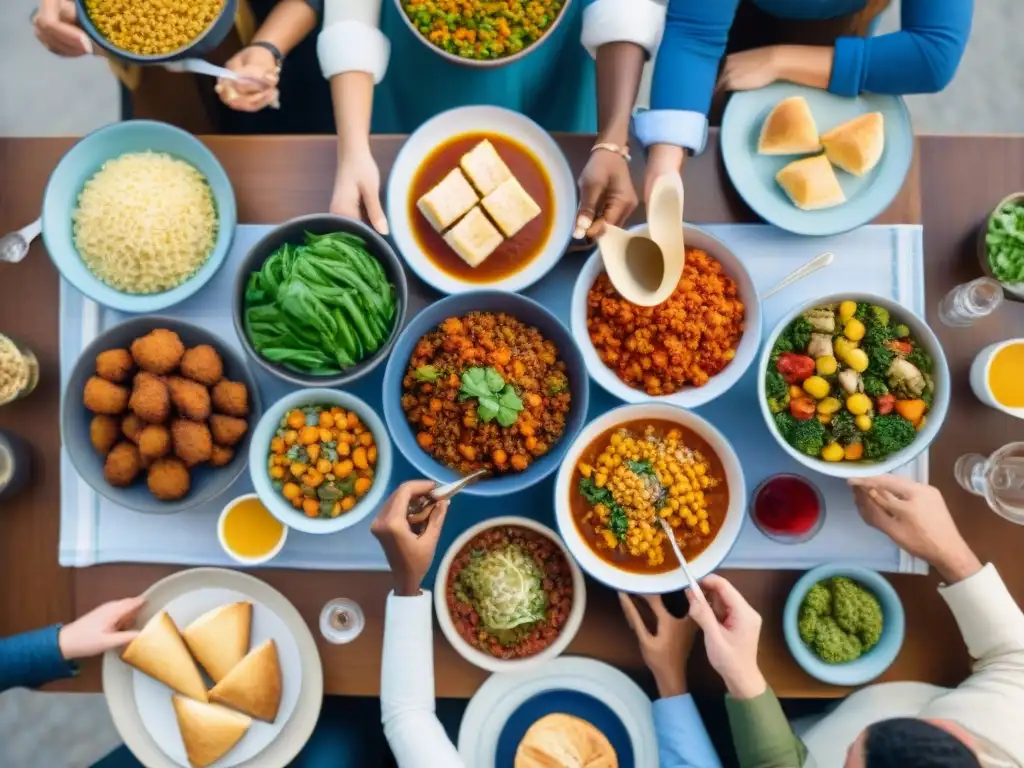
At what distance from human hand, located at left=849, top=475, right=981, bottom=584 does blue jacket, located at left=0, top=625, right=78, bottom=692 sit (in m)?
1.80

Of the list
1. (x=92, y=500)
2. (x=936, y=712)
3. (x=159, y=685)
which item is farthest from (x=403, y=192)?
(x=936, y=712)

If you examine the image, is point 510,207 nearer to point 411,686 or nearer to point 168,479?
point 168,479

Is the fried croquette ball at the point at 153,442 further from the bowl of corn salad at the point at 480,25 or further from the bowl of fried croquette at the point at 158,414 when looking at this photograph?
the bowl of corn salad at the point at 480,25

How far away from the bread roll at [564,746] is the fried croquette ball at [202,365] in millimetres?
→ 1058

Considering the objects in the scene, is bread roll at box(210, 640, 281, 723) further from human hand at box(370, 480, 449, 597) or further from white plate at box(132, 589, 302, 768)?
human hand at box(370, 480, 449, 597)

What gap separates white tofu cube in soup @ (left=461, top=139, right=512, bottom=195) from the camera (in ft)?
5.60

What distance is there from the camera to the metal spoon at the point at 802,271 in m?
1.63

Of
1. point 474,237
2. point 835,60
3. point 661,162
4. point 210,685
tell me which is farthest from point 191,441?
point 835,60

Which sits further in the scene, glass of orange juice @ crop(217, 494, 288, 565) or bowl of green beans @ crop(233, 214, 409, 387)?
glass of orange juice @ crop(217, 494, 288, 565)

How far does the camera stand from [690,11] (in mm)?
1812

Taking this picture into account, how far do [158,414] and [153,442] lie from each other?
6cm

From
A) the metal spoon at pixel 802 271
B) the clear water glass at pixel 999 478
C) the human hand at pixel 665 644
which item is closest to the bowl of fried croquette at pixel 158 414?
the human hand at pixel 665 644

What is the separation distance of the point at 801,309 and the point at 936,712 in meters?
0.92

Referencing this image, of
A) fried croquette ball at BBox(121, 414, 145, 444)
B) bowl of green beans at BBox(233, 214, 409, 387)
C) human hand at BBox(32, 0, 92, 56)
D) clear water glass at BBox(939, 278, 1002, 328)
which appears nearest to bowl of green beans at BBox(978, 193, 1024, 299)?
clear water glass at BBox(939, 278, 1002, 328)
